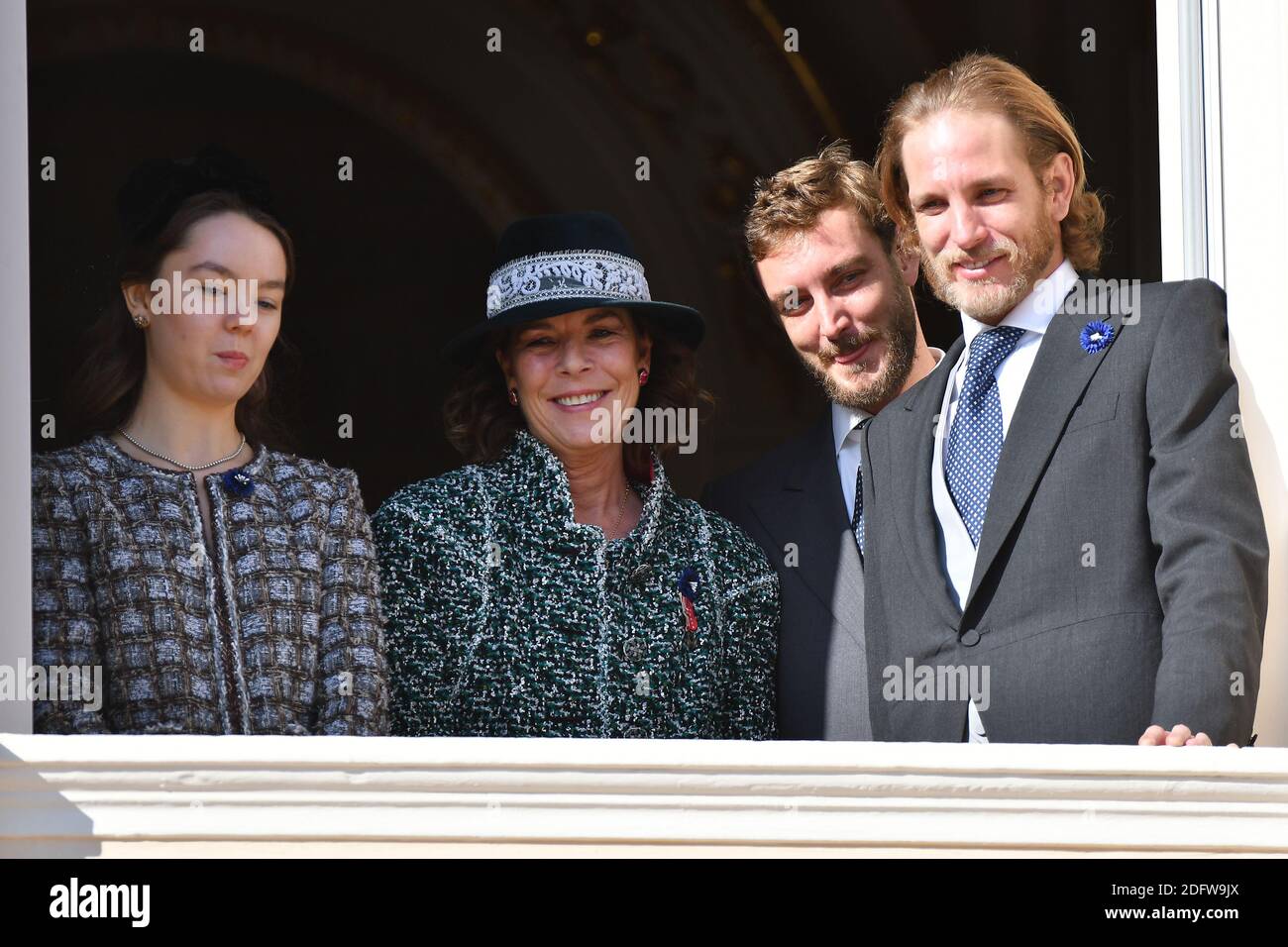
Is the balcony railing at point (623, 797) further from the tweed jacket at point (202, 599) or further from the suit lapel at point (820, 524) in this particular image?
the suit lapel at point (820, 524)

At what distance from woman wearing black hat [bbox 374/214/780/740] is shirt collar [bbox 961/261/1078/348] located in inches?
30.8

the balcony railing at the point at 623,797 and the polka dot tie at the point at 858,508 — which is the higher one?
the polka dot tie at the point at 858,508

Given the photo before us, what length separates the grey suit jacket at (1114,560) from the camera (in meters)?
4.09

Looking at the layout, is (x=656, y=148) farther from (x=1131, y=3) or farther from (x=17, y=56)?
(x=17, y=56)

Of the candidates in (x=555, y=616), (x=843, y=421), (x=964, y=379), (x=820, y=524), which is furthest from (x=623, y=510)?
(x=964, y=379)

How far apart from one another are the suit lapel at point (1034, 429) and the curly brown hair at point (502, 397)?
87cm

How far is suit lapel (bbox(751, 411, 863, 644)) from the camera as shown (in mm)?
4727

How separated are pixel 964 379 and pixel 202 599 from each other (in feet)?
5.67

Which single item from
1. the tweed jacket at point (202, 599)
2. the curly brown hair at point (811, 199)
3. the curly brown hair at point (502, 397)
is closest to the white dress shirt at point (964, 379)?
the curly brown hair at point (811, 199)

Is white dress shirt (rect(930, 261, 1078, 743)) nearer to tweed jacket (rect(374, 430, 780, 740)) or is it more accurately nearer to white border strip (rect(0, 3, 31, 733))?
tweed jacket (rect(374, 430, 780, 740))

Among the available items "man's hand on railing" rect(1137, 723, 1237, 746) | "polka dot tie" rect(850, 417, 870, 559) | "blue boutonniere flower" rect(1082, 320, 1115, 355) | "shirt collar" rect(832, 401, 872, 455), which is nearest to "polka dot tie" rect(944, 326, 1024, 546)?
"blue boutonniere flower" rect(1082, 320, 1115, 355)

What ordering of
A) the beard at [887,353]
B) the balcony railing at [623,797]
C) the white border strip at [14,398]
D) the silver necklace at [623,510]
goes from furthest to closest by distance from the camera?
the beard at [887,353], the silver necklace at [623,510], the white border strip at [14,398], the balcony railing at [623,797]

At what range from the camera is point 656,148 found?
5312mm

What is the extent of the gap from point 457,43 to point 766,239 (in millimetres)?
954
